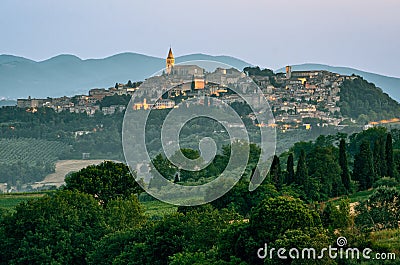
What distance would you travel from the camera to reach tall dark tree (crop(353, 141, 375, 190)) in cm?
2062

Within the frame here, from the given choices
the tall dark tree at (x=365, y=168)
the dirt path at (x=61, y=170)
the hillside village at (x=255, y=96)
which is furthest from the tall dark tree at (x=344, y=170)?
the hillside village at (x=255, y=96)

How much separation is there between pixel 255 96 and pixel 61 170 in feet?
70.6

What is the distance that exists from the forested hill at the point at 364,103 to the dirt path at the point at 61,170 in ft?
90.2

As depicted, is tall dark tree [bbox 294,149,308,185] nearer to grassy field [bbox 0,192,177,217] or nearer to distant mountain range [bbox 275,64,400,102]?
grassy field [bbox 0,192,177,217]

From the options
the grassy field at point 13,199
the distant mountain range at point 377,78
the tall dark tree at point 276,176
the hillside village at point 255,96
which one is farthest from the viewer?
the distant mountain range at point 377,78

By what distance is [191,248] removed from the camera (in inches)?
456

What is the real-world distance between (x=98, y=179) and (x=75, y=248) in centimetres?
405

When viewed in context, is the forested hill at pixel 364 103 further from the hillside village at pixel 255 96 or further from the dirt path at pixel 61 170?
the dirt path at pixel 61 170

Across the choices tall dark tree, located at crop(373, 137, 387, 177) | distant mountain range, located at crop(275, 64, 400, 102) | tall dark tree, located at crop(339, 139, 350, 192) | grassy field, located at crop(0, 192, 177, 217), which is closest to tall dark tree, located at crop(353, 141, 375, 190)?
tall dark tree, located at crop(373, 137, 387, 177)

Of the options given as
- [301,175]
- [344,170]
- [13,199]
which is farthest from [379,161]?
[13,199]

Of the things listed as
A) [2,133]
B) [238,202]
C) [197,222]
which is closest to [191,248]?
[197,222]

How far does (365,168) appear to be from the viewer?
20.7 m

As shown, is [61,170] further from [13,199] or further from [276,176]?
[276,176]

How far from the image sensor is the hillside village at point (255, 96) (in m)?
64.7
